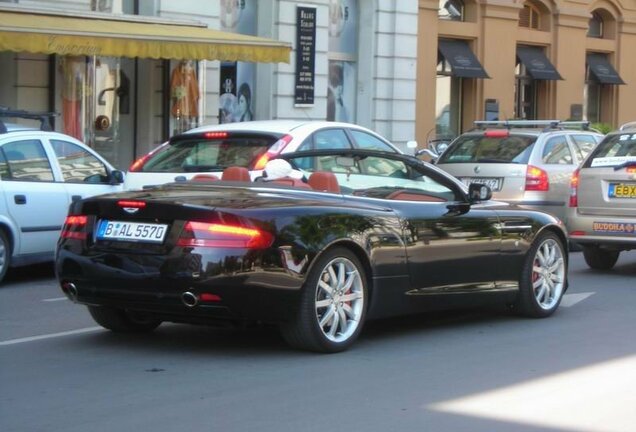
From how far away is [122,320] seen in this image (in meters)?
8.77

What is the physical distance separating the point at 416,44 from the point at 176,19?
773 centimetres

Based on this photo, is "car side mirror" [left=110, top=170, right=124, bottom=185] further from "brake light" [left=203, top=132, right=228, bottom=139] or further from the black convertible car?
the black convertible car

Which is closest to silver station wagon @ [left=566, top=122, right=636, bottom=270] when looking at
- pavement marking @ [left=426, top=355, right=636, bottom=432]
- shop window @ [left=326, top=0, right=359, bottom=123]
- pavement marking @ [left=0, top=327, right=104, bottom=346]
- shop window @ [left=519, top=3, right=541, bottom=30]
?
pavement marking @ [left=426, top=355, right=636, bottom=432]

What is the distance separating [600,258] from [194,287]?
7.76m

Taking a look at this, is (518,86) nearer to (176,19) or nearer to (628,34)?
(628,34)

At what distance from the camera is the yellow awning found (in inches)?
641

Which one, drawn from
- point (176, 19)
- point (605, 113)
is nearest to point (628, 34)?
point (605, 113)

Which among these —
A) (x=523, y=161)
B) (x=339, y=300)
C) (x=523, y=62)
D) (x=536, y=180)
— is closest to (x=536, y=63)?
(x=523, y=62)

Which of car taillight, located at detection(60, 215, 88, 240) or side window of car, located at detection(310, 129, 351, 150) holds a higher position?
side window of car, located at detection(310, 129, 351, 150)

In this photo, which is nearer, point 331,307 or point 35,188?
point 331,307

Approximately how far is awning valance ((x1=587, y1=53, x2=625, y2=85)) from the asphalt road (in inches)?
913

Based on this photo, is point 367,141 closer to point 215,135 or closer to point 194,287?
point 215,135

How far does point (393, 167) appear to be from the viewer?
9555 millimetres

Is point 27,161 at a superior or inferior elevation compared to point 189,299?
superior
